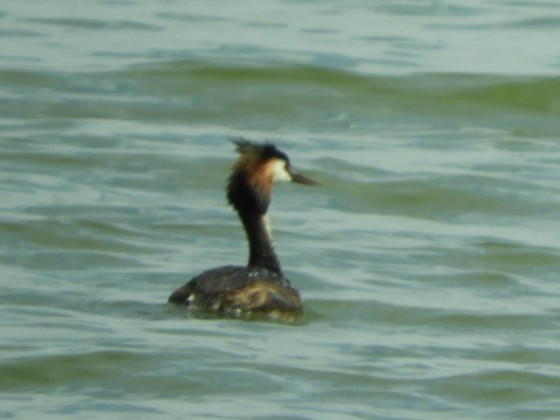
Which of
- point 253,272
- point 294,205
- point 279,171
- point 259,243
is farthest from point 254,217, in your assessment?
point 294,205

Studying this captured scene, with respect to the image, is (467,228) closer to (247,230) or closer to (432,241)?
→ (432,241)

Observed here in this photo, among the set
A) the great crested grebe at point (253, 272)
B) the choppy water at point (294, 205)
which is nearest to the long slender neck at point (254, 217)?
the great crested grebe at point (253, 272)

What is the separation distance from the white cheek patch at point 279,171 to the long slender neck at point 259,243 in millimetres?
212

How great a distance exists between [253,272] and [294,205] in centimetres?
299

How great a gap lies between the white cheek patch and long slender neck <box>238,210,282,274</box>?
21 centimetres

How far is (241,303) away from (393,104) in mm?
6688

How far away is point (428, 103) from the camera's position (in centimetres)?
1734

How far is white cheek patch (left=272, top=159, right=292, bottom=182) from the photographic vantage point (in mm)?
11586

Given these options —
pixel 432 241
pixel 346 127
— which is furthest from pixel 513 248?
pixel 346 127

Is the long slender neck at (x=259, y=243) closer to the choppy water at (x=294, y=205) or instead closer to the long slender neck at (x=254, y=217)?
the long slender neck at (x=254, y=217)

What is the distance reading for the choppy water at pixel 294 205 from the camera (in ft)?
32.1

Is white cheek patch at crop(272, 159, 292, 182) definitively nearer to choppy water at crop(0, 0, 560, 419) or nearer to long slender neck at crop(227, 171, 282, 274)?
long slender neck at crop(227, 171, 282, 274)

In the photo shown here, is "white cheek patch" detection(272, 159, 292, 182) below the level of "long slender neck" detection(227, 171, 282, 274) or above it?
above

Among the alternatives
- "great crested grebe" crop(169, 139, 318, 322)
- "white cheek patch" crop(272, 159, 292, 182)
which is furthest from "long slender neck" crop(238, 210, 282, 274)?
"white cheek patch" crop(272, 159, 292, 182)
